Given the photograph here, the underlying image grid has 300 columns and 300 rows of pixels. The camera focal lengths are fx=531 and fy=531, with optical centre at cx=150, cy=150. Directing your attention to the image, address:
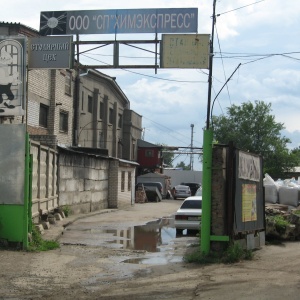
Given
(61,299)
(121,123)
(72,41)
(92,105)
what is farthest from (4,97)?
(121,123)

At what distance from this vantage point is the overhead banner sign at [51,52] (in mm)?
17078

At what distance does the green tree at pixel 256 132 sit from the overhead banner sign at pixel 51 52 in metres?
52.6

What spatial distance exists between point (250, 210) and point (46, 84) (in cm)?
1890

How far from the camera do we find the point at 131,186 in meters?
37.0

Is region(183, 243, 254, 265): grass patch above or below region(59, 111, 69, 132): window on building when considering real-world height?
below

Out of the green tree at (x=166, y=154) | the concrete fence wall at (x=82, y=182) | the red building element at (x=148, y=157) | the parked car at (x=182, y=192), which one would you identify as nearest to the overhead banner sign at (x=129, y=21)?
the concrete fence wall at (x=82, y=182)

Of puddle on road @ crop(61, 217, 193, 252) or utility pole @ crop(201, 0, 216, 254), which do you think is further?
puddle on road @ crop(61, 217, 193, 252)

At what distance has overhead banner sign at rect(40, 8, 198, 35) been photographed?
16500 mm

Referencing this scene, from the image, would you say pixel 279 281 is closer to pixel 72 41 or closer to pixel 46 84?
pixel 72 41

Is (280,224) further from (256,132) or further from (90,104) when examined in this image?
(256,132)

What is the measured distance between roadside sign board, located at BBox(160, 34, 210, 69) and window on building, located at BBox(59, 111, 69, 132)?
55.3 ft

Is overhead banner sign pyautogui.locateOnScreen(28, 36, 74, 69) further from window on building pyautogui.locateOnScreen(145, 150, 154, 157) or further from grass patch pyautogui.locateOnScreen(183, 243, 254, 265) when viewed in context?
window on building pyautogui.locateOnScreen(145, 150, 154, 157)

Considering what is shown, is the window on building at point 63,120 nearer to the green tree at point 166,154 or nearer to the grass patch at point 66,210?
the grass patch at point 66,210

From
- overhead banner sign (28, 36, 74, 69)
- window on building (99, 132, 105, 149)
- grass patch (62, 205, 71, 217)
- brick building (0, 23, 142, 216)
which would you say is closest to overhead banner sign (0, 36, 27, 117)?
overhead banner sign (28, 36, 74, 69)
